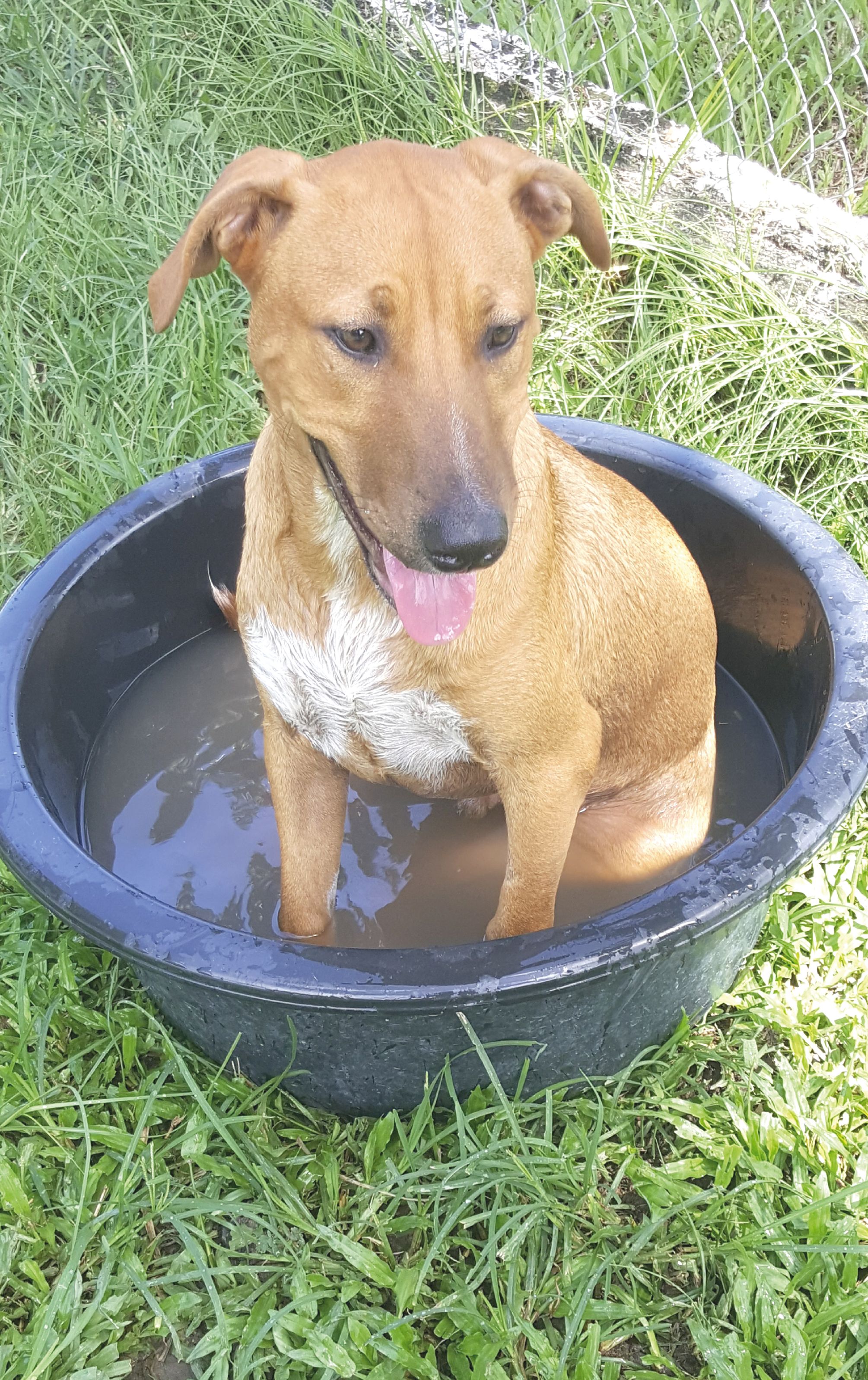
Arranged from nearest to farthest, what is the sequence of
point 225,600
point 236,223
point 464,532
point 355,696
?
point 464,532 < point 236,223 < point 355,696 < point 225,600

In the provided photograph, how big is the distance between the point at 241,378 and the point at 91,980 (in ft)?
7.95

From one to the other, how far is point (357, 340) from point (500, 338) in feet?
0.92

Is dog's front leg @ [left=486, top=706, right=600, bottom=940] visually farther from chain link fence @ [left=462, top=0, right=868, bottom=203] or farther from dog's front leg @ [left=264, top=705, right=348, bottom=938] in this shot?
chain link fence @ [left=462, top=0, right=868, bottom=203]

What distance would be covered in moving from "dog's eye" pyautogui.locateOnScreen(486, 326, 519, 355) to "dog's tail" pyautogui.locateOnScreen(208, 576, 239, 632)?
1.70 meters

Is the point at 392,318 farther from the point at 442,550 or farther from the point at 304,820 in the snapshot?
the point at 304,820

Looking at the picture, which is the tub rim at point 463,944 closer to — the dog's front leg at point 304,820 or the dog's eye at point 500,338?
the dog's front leg at point 304,820

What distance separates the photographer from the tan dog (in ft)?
6.20

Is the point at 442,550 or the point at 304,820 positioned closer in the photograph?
the point at 442,550

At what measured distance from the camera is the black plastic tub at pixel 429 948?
2.03m

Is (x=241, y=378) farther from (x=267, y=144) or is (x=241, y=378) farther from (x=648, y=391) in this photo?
(x=648, y=391)

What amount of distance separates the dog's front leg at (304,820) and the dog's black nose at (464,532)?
895 mm

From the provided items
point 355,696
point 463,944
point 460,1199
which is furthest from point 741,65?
point 460,1199

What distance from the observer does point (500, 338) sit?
202 centimetres

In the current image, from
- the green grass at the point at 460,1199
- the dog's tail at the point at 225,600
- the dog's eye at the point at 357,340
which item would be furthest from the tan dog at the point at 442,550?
A: the dog's tail at the point at 225,600
